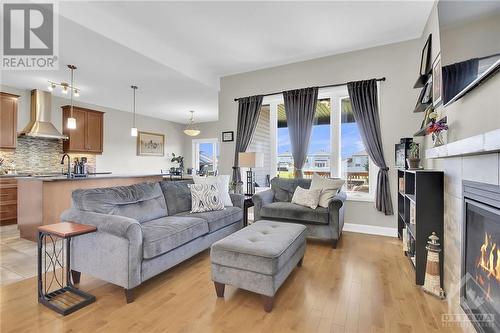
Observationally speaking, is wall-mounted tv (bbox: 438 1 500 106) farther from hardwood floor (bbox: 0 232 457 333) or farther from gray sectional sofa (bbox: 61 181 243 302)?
gray sectional sofa (bbox: 61 181 243 302)

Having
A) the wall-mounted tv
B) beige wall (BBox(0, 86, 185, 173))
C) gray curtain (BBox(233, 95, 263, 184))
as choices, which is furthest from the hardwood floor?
beige wall (BBox(0, 86, 185, 173))

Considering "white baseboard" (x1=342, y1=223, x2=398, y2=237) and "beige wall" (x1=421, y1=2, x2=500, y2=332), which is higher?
"beige wall" (x1=421, y1=2, x2=500, y2=332)

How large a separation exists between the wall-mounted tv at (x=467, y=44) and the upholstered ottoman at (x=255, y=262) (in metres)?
1.67

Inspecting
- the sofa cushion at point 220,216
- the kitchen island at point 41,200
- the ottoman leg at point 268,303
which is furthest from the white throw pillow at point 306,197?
the kitchen island at point 41,200

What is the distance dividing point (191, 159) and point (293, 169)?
218 inches

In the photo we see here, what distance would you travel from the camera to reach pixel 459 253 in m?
1.88

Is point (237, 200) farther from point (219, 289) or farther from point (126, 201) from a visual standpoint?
point (219, 289)

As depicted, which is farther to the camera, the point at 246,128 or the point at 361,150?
the point at 246,128

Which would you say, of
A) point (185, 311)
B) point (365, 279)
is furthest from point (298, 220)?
point (185, 311)

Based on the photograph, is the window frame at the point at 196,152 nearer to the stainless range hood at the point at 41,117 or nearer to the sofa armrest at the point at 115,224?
the stainless range hood at the point at 41,117

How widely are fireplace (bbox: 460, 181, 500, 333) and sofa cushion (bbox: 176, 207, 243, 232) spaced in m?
2.29

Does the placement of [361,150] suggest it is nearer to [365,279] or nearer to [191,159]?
[365,279]

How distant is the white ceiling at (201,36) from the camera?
2910mm

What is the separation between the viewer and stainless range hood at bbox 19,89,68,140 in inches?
197
